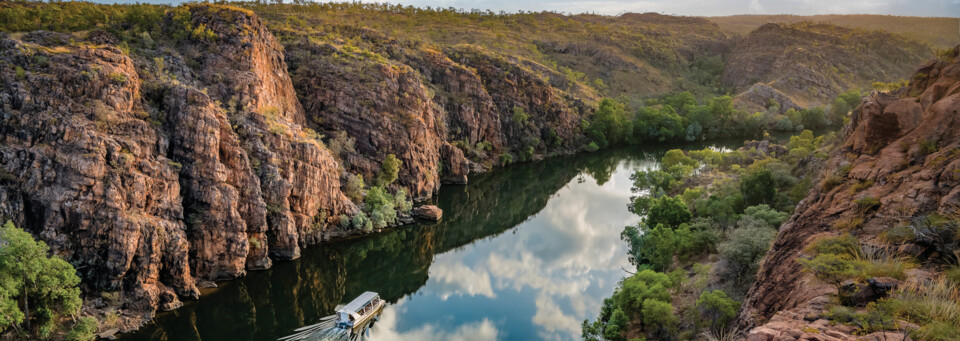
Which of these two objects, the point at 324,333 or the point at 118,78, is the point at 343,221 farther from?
the point at 118,78

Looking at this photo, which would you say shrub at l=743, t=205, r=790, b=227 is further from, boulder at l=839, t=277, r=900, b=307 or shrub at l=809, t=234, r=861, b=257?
boulder at l=839, t=277, r=900, b=307

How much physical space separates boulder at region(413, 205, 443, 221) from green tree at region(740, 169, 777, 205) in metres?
32.2

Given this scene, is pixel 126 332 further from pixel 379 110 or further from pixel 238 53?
pixel 379 110

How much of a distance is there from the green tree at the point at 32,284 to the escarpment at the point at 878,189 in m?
34.1

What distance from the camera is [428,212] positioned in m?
60.4

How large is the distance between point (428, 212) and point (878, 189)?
47.2 m

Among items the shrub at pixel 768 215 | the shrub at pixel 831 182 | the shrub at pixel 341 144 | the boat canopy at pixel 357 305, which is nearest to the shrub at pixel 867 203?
the shrub at pixel 831 182

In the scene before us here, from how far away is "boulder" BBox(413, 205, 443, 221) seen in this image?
2377 inches

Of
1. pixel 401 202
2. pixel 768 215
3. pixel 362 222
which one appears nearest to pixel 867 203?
pixel 768 215

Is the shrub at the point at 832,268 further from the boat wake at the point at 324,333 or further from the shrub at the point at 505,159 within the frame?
the shrub at the point at 505,159

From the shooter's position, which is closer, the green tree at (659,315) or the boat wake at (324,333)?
the green tree at (659,315)

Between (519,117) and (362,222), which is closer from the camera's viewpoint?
(362,222)

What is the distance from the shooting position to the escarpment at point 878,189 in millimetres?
14805

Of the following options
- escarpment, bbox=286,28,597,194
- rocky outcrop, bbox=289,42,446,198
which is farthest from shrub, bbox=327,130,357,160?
rocky outcrop, bbox=289,42,446,198
